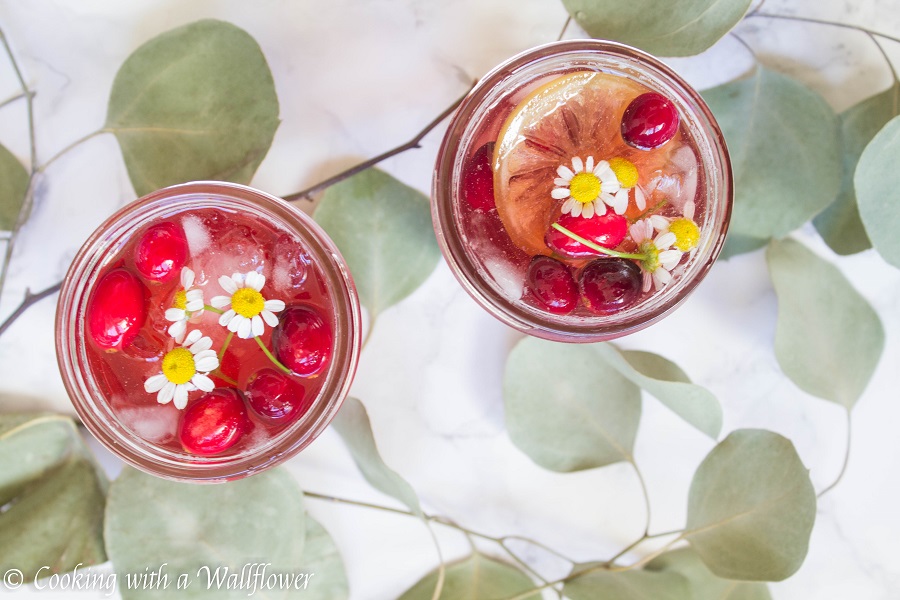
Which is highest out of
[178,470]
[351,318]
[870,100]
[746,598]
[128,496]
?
[870,100]

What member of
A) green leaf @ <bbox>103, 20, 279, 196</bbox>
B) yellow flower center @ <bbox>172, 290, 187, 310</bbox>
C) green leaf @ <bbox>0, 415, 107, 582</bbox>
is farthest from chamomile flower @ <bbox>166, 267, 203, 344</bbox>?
green leaf @ <bbox>0, 415, 107, 582</bbox>

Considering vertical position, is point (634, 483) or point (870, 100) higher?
point (870, 100)

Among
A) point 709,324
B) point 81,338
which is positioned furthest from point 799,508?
point 81,338

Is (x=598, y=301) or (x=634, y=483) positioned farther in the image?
(x=634, y=483)

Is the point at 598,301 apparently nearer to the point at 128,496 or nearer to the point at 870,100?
the point at 870,100

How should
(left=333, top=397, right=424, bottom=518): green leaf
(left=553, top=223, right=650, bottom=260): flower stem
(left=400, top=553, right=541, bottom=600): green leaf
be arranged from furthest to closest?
(left=400, top=553, right=541, bottom=600): green leaf → (left=333, top=397, right=424, bottom=518): green leaf → (left=553, top=223, right=650, bottom=260): flower stem

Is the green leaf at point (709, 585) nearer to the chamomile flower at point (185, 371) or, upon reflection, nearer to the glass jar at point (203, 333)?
the glass jar at point (203, 333)

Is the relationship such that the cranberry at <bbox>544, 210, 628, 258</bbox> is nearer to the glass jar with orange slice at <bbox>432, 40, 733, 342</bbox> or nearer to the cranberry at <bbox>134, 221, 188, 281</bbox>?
the glass jar with orange slice at <bbox>432, 40, 733, 342</bbox>
